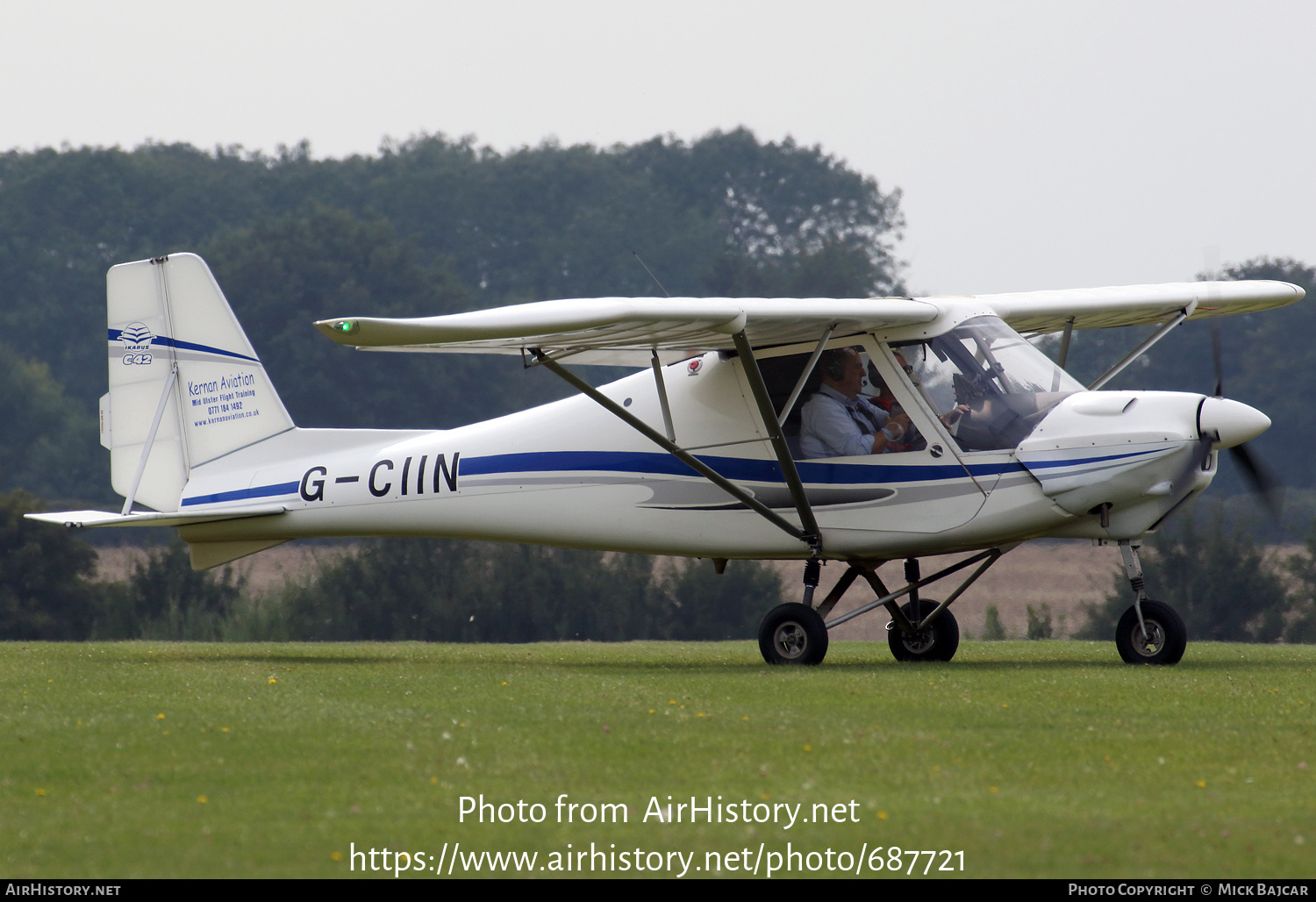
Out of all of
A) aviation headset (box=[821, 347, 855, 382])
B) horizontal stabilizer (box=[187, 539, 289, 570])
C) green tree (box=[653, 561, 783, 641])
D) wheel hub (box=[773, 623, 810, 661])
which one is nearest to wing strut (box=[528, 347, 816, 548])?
wheel hub (box=[773, 623, 810, 661])

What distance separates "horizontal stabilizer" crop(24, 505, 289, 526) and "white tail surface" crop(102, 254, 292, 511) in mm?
665

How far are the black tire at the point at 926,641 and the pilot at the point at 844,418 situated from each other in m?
1.92

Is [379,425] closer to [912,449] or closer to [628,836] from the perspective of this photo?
[912,449]

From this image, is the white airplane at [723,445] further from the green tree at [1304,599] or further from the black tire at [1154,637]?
the green tree at [1304,599]

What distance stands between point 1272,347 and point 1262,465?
51.3 meters

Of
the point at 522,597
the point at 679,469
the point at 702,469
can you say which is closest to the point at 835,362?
the point at 702,469

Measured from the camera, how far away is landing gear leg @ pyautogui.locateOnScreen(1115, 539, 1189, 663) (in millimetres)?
12602

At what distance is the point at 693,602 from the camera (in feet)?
111

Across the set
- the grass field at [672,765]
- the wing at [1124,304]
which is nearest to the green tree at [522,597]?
the wing at [1124,304]

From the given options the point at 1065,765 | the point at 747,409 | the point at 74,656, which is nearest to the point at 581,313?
the point at 747,409

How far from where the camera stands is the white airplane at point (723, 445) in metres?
12.2

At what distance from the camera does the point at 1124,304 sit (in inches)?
595

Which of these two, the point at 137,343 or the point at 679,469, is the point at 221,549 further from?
the point at 679,469

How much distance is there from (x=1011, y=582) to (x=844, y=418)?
27162mm
